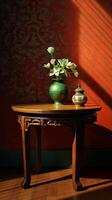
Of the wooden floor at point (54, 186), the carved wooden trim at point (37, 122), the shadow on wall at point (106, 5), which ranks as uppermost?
the shadow on wall at point (106, 5)

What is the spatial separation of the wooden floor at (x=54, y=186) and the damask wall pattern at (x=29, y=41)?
651mm

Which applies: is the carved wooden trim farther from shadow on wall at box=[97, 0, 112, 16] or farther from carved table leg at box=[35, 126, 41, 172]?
shadow on wall at box=[97, 0, 112, 16]

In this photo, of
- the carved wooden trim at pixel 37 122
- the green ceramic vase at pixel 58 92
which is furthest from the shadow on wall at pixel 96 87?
the carved wooden trim at pixel 37 122

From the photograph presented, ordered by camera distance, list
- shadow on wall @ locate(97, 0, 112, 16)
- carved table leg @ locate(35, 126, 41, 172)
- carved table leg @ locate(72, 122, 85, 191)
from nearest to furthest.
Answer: carved table leg @ locate(72, 122, 85, 191), carved table leg @ locate(35, 126, 41, 172), shadow on wall @ locate(97, 0, 112, 16)

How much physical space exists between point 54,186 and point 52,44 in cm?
120

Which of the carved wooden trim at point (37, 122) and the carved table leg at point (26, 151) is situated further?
the carved table leg at point (26, 151)

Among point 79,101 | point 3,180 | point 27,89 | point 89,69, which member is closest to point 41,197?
point 3,180

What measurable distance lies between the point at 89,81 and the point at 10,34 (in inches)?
31.3

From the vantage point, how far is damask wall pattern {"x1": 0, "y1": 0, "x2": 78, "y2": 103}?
118 inches

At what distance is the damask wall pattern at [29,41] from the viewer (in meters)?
3.00

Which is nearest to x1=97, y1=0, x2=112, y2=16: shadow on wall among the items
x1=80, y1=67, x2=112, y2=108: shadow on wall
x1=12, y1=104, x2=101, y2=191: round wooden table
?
x1=80, y1=67, x2=112, y2=108: shadow on wall

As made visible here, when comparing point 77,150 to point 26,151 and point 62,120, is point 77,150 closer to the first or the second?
point 62,120

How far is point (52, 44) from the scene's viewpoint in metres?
3.02

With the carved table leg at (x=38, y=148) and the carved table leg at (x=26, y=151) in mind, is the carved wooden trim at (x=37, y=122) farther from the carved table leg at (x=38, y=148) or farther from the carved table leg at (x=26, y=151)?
the carved table leg at (x=38, y=148)
